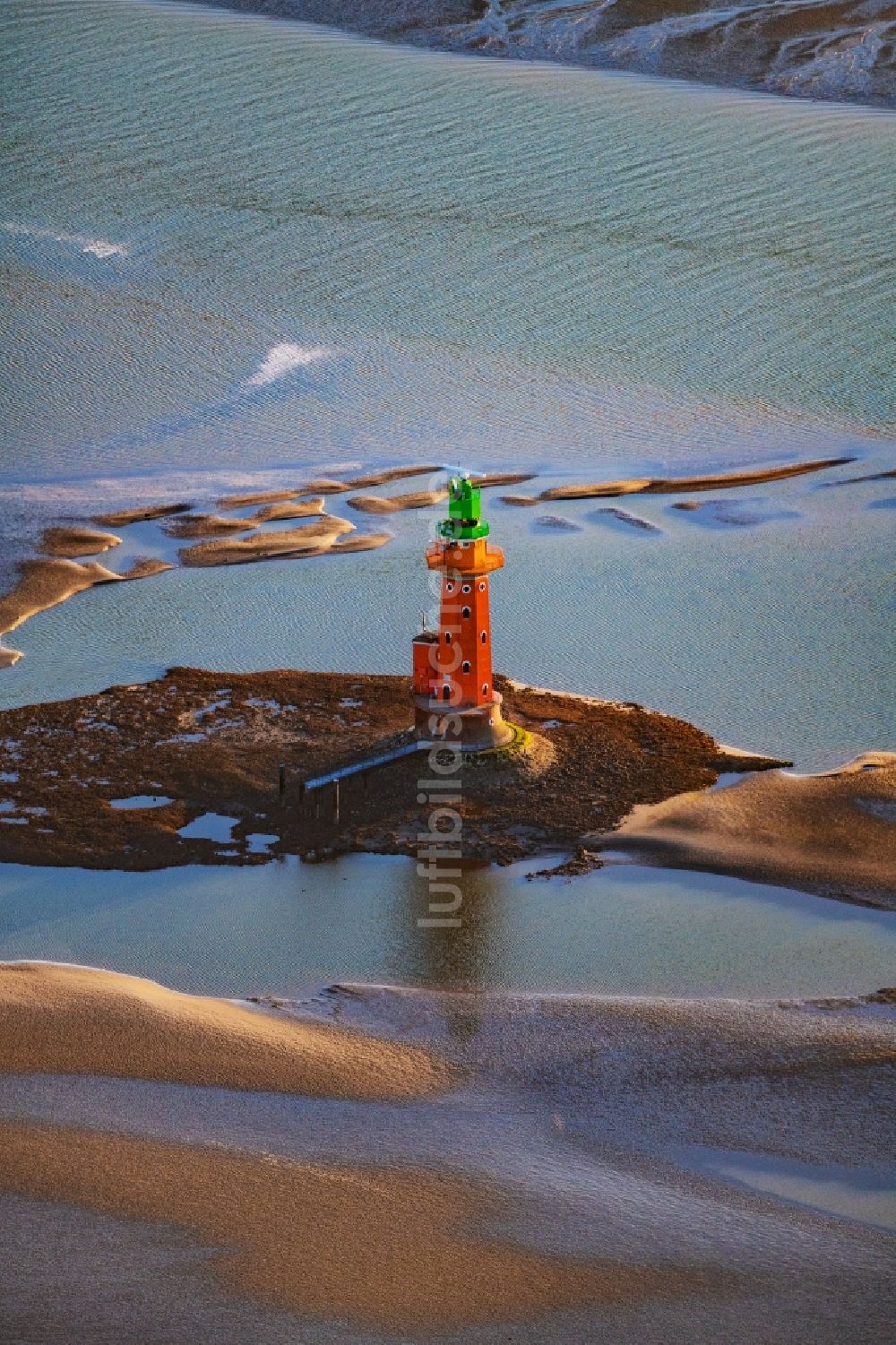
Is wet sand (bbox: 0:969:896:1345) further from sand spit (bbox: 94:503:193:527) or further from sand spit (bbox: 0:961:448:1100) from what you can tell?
sand spit (bbox: 94:503:193:527)

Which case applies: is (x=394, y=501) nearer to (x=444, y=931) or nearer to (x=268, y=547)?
(x=268, y=547)

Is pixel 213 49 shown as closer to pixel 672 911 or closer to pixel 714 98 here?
pixel 714 98

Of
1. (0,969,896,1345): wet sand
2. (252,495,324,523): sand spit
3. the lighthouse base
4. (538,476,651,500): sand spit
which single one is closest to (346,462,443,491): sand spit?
(252,495,324,523): sand spit

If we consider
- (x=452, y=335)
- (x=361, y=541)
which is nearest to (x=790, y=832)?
(x=361, y=541)

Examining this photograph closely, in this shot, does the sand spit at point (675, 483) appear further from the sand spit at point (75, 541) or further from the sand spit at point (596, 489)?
the sand spit at point (75, 541)

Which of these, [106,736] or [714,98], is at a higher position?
[714,98]

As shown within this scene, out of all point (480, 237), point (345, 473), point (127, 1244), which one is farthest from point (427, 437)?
point (127, 1244)
